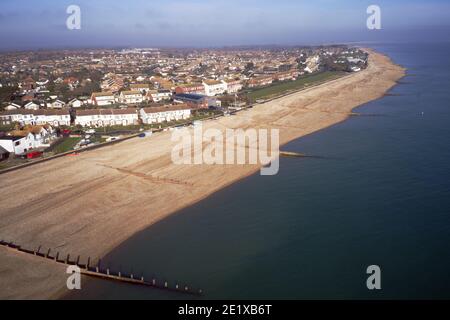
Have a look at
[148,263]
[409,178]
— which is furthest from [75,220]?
[409,178]

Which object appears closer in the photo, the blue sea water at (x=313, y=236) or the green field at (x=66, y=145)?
the blue sea water at (x=313, y=236)

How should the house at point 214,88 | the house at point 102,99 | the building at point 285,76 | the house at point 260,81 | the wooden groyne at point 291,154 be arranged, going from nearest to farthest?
the wooden groyne at point 291,154 → the house at point 102,99 → the house at point 214,88 → the house at point 260,81 → the building at point 285,76

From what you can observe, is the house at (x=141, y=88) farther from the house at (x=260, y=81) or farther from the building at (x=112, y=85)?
the house at (x=260, y=81)

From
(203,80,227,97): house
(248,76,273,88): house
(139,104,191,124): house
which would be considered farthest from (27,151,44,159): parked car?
(248,76,273,88): house

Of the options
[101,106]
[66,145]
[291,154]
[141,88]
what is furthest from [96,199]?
[141,88]

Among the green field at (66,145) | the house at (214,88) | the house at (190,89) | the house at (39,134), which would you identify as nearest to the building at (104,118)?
the house at (39,134)

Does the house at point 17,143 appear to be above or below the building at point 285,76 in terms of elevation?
below

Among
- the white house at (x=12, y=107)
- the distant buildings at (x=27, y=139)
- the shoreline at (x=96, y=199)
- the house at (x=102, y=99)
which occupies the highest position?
the house at (x=102, y=99)
